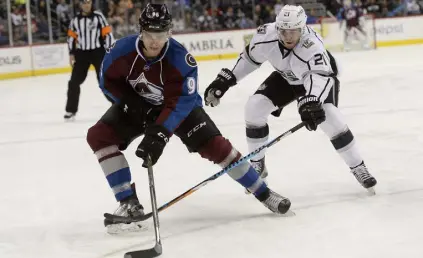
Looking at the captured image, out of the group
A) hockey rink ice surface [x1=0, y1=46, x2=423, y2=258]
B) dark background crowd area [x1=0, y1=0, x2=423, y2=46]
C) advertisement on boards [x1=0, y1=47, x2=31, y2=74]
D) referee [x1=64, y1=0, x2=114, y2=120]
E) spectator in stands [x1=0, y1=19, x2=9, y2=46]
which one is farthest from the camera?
dark background crowd area [x1=0, y1=0, x2=423, y2=46]

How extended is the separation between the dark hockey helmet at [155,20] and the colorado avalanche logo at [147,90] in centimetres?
24

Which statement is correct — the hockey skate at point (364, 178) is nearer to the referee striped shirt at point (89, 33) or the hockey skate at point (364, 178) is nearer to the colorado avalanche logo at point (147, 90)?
the colorado avalanche logo at point (147, 90)

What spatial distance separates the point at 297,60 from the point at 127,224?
3.67 ft

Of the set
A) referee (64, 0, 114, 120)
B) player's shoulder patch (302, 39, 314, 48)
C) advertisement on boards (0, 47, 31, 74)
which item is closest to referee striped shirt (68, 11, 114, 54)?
referee (64, 0, 114, 120)

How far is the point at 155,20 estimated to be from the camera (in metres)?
2.81

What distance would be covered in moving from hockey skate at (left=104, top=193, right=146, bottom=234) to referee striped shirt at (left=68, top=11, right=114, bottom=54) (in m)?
3.81

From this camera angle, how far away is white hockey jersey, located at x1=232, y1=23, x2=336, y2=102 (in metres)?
3.30

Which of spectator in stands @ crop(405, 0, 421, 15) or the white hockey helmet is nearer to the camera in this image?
the white hockey helmet

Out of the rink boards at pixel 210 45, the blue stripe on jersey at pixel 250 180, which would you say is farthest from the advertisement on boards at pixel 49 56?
the blue stripe on jersey at pixel 250 180

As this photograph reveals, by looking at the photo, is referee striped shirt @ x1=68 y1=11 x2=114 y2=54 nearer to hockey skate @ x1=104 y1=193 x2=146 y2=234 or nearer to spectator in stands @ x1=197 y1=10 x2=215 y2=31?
hockey skate @ x1=104 y1=193 x2=146 y2=234

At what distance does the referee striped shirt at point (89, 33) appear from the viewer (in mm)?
6676

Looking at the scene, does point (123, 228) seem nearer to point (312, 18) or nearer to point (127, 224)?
point (127, 224)

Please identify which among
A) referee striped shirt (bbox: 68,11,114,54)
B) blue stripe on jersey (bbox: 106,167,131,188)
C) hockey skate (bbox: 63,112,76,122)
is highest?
blue stripe on jersey (bbox: 106,167,131,188)

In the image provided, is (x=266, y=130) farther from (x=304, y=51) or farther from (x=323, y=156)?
(x=323, y=156)
